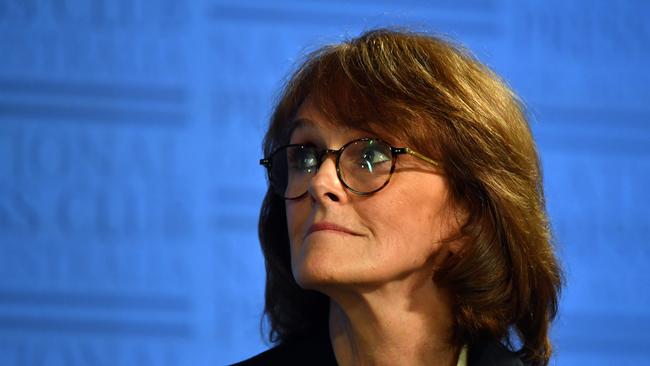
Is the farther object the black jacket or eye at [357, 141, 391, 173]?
the black jacket

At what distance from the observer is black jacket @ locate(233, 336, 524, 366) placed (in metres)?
1.82

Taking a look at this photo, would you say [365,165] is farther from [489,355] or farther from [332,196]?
[489,355]

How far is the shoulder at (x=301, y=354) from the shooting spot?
1.90m

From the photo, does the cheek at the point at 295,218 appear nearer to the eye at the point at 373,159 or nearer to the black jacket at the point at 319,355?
the eye at the point at 373,159

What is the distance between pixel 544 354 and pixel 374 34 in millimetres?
647

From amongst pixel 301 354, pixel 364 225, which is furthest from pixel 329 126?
pixel 301 354

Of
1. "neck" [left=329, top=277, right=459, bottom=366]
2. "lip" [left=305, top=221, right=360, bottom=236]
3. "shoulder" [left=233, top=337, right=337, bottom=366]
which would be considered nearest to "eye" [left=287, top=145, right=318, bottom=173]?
"lip" [left=305, top=221, right=360, bottom=236]

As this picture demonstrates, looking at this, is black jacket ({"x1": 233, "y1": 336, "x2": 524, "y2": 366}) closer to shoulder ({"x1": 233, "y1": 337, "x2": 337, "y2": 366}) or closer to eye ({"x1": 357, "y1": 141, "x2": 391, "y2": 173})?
shoulder ({"x1": 233, "y1": 337, "x2": 337, "y2": 366})

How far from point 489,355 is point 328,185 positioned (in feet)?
1.37

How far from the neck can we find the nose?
162 millimetres

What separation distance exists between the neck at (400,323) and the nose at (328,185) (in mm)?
162

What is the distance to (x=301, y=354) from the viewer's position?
1.94m

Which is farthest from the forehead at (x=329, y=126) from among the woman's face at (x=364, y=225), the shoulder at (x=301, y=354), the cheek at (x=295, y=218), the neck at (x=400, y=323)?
the shoulder at (x=301, y=354)

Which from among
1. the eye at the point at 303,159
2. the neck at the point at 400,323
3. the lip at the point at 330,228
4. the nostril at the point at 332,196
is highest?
the eye at the point at 303,159
